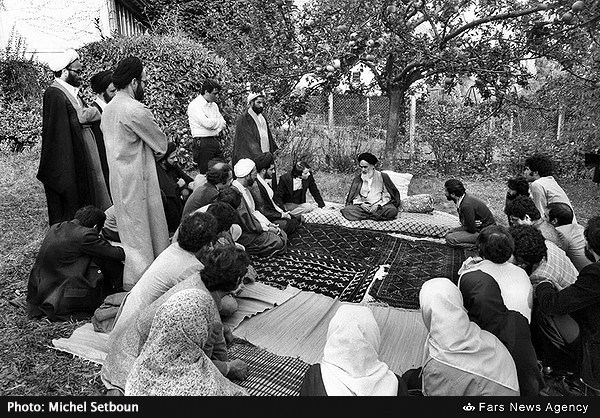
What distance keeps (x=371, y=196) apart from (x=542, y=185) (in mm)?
2305

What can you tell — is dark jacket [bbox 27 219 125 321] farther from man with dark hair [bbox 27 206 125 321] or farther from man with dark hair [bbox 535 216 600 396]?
man with dark hair [bbox 535 216 600 396]

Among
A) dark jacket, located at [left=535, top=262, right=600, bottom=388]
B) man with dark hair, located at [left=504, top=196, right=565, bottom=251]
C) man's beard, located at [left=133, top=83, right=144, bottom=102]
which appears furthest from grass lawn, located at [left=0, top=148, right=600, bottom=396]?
man with dark hair, located at [left=504, top=196, right=565, bottom=251]

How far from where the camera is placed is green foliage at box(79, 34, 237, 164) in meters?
8.72

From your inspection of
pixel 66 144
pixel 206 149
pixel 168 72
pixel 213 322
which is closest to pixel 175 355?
pixel 213 322

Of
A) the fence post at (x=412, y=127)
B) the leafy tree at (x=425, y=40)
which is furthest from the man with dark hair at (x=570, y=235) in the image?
the fence post at (x=412, y=127)

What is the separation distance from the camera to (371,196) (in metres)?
6.50

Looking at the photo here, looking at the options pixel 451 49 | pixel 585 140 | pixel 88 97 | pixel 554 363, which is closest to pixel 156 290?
pixel 554 363

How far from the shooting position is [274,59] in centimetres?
515

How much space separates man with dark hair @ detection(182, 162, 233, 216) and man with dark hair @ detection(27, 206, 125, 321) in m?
1.11

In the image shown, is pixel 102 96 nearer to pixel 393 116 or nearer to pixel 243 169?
pixel 243 169

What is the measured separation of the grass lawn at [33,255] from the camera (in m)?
2.90

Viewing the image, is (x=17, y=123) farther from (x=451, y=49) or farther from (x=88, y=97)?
(x=451, y=49)

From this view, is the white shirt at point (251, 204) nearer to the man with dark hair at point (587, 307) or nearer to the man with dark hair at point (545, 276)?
the man with dark hair at point (545, 276)

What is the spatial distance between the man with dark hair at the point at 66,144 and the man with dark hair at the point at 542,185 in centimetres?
436
